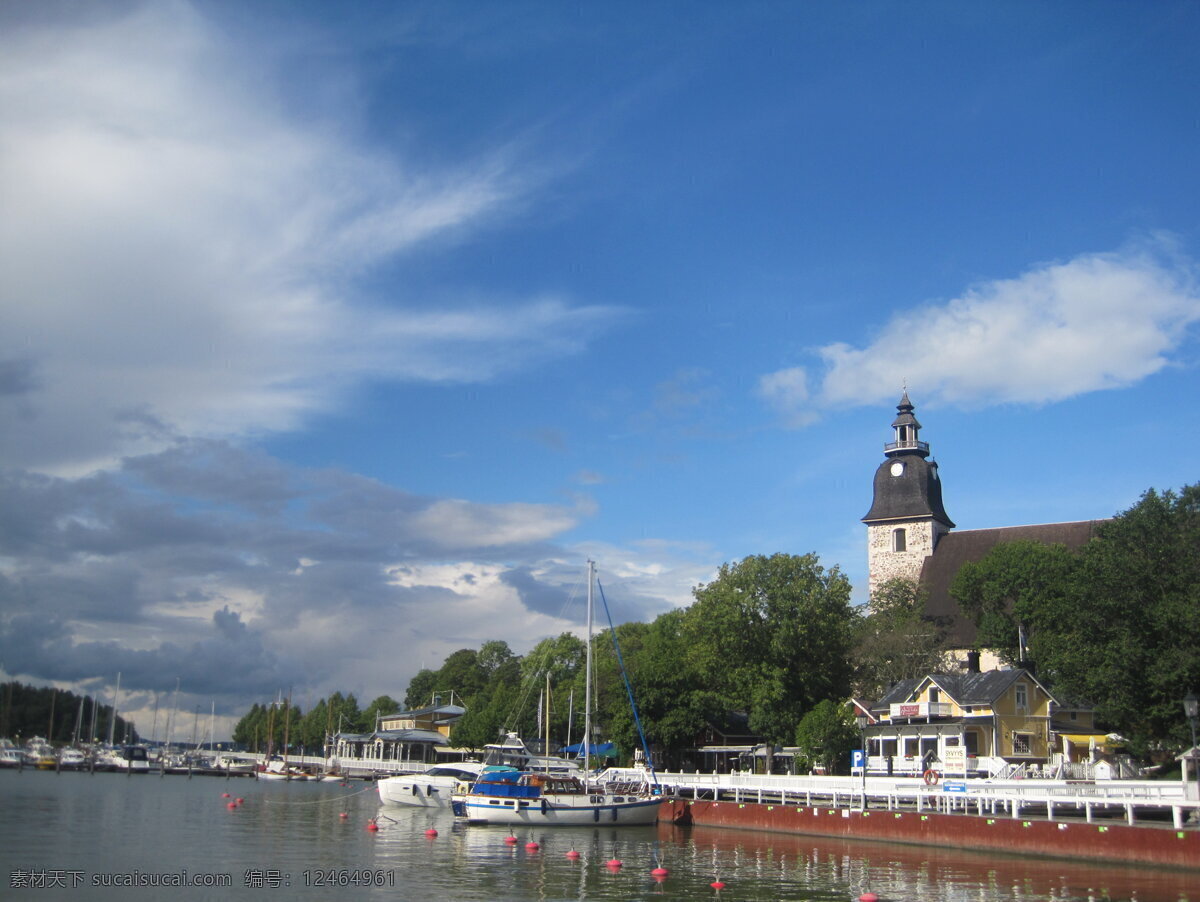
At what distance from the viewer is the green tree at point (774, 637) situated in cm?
6106

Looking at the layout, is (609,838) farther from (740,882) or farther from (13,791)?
(13,791)

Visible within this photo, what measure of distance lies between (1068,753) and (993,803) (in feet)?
56.8

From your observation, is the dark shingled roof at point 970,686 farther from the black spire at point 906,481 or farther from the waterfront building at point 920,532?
the black spire at point 906,481

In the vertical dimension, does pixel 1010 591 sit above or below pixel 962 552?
below

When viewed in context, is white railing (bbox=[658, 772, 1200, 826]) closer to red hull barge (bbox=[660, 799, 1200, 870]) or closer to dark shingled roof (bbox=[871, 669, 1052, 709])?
red hull barge (bbox=[660, 799, 1200, 870])

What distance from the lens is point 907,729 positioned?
2025 inches

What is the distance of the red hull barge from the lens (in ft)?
98.4

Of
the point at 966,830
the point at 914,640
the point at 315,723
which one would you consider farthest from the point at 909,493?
the point at 315,723

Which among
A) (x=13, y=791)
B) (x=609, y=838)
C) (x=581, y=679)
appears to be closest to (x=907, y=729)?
(x=609, y=838)

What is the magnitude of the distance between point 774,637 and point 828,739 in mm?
8469

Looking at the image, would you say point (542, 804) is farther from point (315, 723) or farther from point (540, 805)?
point (315, 723)

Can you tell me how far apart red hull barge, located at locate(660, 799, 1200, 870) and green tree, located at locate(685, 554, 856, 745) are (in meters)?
12.0

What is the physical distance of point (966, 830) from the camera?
36.3m

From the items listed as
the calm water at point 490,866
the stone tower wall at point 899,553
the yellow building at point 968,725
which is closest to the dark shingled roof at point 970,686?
the yellow building at point 968,725
